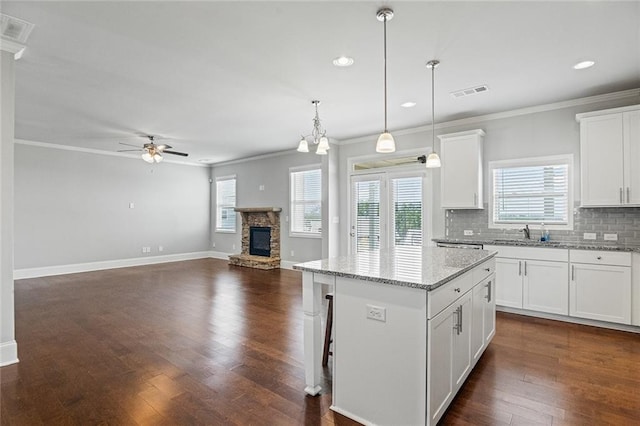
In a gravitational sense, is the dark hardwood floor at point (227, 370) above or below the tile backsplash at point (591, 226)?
below

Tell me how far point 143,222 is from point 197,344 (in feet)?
20.0

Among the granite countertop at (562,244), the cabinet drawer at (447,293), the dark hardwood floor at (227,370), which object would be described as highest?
the granite countertop at (562,244)

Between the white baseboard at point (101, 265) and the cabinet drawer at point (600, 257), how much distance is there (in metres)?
8.51

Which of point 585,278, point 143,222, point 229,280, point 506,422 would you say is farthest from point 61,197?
point 585,278

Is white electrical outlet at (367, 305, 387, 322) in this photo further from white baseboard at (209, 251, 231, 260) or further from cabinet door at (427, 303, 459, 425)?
white baseboard at (209, 251, 231, 260)

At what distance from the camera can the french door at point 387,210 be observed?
5.67 m

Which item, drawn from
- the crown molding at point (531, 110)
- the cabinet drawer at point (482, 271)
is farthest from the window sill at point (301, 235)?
the cabinet drawer at point (482, 271)

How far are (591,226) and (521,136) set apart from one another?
148 centimetres

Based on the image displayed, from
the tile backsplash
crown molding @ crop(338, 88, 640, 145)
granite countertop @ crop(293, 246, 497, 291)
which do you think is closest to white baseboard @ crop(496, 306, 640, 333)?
the tile backsplash

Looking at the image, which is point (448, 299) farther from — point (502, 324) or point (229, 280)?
point (229, 280)

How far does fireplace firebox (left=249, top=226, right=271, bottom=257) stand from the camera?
324 inches

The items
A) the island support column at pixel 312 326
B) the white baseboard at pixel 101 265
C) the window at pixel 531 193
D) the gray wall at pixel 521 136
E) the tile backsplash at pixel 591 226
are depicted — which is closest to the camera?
the island support column at pixel 312 326

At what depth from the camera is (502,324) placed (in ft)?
13.0

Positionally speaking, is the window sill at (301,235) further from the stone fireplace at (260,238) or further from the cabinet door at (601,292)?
the cabinet door at (601,292)
